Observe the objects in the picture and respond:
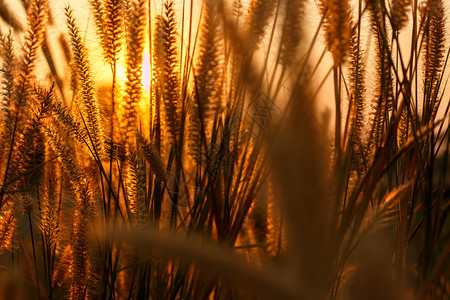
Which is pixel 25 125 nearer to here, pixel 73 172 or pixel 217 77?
pixel 73 172

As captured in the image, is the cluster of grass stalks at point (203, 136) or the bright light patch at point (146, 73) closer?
the cluster of grass stalks at point (203, 136)

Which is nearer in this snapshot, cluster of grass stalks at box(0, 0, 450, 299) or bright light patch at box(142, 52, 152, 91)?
cluster of grass stalks at box(0, 0, 450, 299)

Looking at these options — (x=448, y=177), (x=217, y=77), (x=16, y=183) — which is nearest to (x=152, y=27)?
(x=217, y=77)

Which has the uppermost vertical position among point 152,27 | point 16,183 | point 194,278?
point 152,27

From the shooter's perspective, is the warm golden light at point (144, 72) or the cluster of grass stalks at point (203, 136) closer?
the cluster of grass stalks at point (203, 136)

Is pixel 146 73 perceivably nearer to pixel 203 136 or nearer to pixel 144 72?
pixel 144 72

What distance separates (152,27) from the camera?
0.76 m

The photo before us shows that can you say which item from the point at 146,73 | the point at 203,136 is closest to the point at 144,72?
the point at 146,73

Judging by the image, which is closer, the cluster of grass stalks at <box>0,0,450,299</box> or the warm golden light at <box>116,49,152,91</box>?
the cluster of grass stalks at <box>0,0,450,299</box>

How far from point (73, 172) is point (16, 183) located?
→ 121 mm

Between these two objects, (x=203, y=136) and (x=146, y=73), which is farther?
(x=146, y=73)

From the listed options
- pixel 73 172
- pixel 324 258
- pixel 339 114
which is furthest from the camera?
pixel 73 172

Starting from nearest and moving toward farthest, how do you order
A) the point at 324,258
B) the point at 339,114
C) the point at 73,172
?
1. the point at 324,258
2. the point at 339,114
3. the point at 73,172

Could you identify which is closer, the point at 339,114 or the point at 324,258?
the point at 324,258
